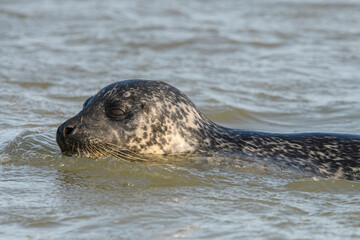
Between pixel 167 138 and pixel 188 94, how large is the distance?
153 inches

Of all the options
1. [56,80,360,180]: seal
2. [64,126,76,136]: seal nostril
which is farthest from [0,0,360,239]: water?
[64,126,76,136]: seal nostril

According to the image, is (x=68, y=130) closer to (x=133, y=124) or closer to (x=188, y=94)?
(x=133, y=124)

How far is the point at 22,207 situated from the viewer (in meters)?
5.96

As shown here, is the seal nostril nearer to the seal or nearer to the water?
the seal

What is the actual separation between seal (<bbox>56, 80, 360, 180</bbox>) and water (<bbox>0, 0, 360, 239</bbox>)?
0.17 meters

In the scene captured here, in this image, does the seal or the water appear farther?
the seal

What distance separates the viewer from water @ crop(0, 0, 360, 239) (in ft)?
18.8

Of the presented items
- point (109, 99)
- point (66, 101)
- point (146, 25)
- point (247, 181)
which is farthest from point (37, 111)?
point (146, 25)

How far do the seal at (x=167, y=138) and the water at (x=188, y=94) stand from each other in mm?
167

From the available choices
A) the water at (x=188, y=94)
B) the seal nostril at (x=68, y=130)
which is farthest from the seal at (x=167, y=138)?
the water at (x=188, y=94)

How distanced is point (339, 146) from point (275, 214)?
5.86ft

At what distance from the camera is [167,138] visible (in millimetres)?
7238

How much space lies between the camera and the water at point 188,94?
5.74 metres

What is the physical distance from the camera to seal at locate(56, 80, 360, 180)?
7.04m
